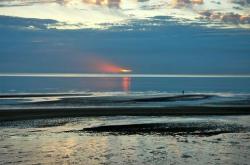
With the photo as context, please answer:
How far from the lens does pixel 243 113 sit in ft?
146

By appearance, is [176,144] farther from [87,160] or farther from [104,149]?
[87,160]

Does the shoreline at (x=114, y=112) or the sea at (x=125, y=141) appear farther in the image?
the shoreline at (x=114, y=112)

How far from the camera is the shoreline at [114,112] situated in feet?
137

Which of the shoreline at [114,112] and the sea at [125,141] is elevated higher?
the sea at [125,141]

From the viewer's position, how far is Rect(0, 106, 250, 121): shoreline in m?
41.7

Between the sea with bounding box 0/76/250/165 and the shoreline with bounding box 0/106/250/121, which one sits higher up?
the sea with bounding box 0/76/250/165

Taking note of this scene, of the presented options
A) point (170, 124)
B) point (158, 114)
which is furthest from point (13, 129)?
point (158, 114)

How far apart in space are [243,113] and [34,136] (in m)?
23.0

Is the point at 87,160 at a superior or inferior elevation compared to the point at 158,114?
superior

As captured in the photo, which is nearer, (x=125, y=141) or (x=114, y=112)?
(x=125, y=141)

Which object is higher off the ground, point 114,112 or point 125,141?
point 125,141

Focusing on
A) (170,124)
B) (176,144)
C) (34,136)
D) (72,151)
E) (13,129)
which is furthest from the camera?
(170,124)

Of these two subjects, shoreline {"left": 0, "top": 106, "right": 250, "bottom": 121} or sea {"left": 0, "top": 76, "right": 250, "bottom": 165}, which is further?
shoreline {"left": 0, "top": 106, "right": 250, "bottom": 121}

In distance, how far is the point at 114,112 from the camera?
4506 cm
